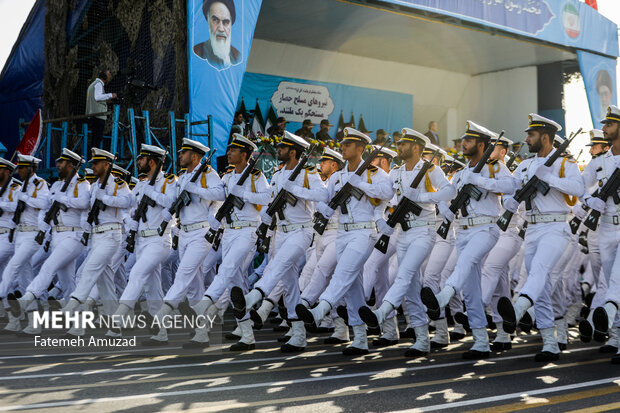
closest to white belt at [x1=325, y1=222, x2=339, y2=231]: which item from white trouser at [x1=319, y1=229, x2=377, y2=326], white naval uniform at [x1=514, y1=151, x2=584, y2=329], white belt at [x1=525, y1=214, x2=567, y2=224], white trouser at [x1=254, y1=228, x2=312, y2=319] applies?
white trouser at [x1=254, y1=228, x2=312, y2=319]

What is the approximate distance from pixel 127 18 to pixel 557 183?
42.3ft

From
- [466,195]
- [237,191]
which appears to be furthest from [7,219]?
[466,195]

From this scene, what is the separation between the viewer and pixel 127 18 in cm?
1798

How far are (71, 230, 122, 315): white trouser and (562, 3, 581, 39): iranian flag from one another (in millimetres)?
17888

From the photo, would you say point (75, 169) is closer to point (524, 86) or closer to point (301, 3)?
point (301, 3)

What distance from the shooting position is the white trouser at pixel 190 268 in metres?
8.91

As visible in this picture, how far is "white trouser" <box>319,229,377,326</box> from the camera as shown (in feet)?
26.8

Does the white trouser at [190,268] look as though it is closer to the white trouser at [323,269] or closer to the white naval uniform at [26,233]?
the white trouser at [323,269]

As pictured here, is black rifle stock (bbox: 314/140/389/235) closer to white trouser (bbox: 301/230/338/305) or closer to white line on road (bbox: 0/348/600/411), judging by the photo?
white trouser (bbox: 301/230/338/305)

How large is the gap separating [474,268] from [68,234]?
5.42m

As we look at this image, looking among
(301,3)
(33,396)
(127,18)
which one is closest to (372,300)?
(33,396)

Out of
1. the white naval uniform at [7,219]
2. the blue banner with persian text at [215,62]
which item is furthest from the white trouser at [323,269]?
the blue banner with persian text at [215,62]

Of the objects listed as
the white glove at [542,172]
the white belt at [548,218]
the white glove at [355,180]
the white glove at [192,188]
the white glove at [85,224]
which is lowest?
the white belt at [548,218]

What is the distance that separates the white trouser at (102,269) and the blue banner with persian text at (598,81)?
729 inches
